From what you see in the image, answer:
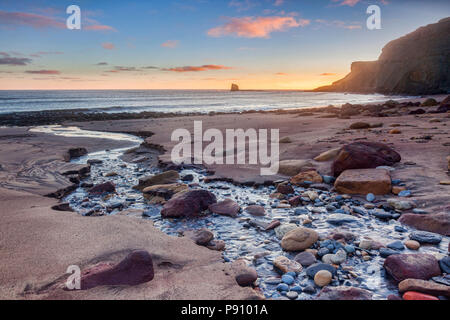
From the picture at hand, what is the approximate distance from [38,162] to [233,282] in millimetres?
6461

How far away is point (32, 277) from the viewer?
2230mm

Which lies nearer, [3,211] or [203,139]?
[3,211]

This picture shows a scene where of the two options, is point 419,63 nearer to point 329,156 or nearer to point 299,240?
point 329,156

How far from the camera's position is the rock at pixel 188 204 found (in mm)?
3895

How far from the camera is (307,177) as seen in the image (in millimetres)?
5062

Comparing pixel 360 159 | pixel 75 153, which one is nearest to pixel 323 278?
pixel 360 159

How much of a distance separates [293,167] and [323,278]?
352cm

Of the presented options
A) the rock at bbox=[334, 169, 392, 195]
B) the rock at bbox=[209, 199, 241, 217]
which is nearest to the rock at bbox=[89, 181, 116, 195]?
the rock at bbox=[209, 199, 241, 217]

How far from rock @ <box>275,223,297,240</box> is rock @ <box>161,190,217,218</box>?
48.5 inches

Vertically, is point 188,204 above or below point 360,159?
below

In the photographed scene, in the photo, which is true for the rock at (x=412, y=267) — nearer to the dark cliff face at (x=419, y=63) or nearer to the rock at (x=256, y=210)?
the rock at (x=256, y=210)

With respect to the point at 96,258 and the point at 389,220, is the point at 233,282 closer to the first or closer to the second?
the point at 96,258

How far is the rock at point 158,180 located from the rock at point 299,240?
303cm
